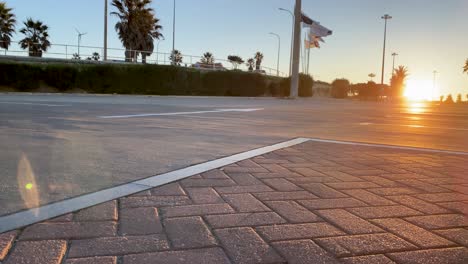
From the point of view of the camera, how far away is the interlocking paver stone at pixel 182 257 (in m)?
2.10

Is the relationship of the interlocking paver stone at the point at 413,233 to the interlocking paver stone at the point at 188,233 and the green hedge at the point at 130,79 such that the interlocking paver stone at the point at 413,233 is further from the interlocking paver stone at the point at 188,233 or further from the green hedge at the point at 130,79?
the green hedge at the point at 130,79

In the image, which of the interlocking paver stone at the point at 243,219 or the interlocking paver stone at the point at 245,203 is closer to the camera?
the interlocking paver stone at the point at 243,219

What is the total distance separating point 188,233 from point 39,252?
0.79m

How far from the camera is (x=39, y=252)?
6.97ft

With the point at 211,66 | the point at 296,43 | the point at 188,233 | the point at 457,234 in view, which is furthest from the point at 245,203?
the point at 211,66

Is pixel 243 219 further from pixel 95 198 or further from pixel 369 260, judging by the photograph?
pixel 95 198

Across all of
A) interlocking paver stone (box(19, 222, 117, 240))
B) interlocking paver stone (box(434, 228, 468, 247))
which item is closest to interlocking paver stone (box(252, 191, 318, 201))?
interlocking paver stone (box(434, 228, 468, 247))

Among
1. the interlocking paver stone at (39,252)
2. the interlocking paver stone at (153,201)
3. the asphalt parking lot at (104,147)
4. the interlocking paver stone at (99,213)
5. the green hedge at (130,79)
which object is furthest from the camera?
the green hedge at (130,79)

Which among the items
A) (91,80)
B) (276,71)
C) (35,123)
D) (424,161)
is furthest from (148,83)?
(424,161)

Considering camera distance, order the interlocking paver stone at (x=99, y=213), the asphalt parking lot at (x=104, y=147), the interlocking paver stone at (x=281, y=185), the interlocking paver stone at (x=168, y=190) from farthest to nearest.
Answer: the interlocking paver stone at (x=281, y=185), the asphalt parking lot at (x=104, y=147), the interlocking paver stone at (x=168, y=190), the interlocking paver stone at (x=99, y=213)

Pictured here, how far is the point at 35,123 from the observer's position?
25.0ft

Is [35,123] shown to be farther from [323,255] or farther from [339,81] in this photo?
[339,81]

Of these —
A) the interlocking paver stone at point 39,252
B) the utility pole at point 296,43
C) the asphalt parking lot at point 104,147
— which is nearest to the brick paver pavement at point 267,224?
the interlocking paver stone at point 39,252

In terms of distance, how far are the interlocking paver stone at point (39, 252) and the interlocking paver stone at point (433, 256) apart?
172 cm
